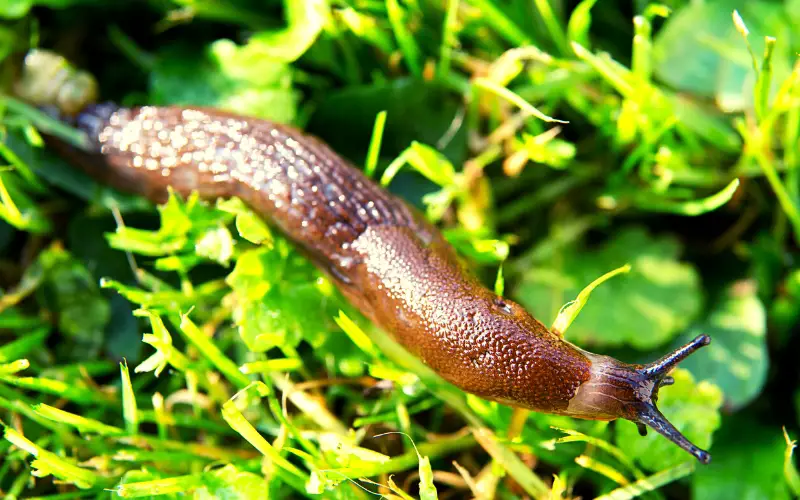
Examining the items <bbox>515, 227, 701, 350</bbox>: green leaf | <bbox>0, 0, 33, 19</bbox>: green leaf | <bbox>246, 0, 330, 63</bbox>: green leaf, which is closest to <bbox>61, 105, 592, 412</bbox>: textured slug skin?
<bbox>246, 0, 330, 63</bbox>: green leaf

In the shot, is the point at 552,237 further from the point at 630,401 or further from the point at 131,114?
the point at 131,114

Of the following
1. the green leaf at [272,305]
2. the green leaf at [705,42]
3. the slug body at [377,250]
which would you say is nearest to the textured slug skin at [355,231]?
the slug body at [377,250]

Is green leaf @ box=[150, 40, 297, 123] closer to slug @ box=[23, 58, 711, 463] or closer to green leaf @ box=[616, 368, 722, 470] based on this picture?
slug @ box=[23, 58, 711, 463]

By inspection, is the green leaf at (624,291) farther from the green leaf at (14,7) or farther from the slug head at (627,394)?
the green leaf at (14,7)

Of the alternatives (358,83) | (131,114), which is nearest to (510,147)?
(358,83)

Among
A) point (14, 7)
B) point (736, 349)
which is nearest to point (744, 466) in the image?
point (736, 349)

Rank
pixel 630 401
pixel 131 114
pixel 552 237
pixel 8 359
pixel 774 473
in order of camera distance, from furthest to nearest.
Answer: pixel 552 237 < pixel 131 114 < pixel 774 473 < pixel 8 359 < pixel 630 401
